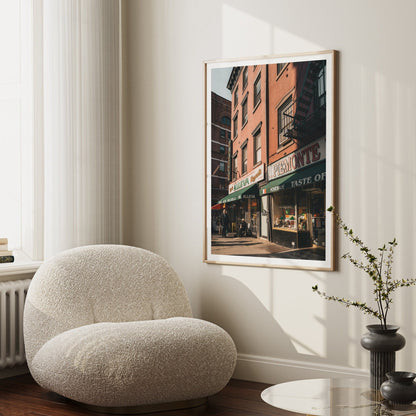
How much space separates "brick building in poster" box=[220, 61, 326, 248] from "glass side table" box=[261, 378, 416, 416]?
4.08 feet

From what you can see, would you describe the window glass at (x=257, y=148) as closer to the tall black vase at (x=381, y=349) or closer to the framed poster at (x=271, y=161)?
the framed poster at (x=271, y=161)

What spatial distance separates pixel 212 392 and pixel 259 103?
1757 millimetres

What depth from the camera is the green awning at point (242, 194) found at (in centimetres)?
407

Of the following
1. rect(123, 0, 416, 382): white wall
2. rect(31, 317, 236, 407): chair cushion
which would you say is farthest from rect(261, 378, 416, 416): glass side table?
rect(123, 0, 416, 382): white wall

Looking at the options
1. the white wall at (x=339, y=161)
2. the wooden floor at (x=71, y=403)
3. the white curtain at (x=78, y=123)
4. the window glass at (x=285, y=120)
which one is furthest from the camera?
the white curtain at (x=78, y=123)

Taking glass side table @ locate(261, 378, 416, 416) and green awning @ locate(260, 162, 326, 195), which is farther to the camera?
green awning @ locate(260, 162, 326, 195)

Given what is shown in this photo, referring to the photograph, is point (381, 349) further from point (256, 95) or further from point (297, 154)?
point (256, 95)

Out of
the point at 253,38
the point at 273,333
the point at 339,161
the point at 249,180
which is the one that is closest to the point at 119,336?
the point at 273,333

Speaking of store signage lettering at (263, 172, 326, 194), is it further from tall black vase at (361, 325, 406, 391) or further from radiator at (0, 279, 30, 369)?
radiator at (0, 279, 30, 369)

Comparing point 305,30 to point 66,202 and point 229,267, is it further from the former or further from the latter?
point 66,202

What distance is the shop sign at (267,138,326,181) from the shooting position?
3.82 meters

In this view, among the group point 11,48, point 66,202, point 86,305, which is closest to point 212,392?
point 86,305

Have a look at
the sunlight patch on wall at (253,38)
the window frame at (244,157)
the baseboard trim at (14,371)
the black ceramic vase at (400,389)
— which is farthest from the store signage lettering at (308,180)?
the baseboard trim at (14,371)

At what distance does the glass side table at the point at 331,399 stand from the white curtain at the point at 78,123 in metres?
2.00
